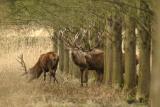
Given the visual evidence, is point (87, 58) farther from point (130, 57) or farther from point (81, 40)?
point (130, 57)

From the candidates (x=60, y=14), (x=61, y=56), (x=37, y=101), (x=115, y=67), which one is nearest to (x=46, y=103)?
(x=37, y=101)

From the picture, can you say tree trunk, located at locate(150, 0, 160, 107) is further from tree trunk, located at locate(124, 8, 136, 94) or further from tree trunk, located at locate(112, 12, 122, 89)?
tree trunk, located at locate(112, 12, 122, 89)

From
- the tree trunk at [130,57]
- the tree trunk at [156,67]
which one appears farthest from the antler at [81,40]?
the tree trunk at [156,67]

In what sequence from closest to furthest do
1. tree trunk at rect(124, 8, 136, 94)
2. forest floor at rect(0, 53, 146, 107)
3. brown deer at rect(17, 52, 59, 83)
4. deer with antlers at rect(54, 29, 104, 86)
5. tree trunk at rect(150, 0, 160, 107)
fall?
tree trunk at rect(150, 0, 160, 107) → forest floor at rect(0, 53, 146, 107) → tree trunk at rect(124, 8, 136, 94) → deer with antlers at rect(54, 29, 104, 86) → brown deer at rect(17, 52, 59, 83)

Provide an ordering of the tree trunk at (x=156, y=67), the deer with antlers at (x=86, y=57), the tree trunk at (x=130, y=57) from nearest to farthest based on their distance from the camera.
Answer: the tree trunk at (x=156, y=67) → the tree trunk at (x=130, y=57) → the deer with antlers at (x=86, y=57)

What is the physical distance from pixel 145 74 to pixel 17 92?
5.17 m

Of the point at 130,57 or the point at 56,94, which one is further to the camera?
the point at 56,94

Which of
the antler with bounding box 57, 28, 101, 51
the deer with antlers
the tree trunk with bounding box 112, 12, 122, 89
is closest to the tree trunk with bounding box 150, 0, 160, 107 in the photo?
the tree trunk with bounding box 112, 12, 122, 89

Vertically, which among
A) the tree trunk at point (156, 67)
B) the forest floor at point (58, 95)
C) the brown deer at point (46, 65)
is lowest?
the forest floor at point (58, 95)

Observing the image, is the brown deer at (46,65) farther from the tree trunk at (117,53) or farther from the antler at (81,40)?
the tree trunk at (117,53)

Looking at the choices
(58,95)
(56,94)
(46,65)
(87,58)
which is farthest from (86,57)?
(58,95)

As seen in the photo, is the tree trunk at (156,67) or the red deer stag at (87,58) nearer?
the tree trunk at (156,67)

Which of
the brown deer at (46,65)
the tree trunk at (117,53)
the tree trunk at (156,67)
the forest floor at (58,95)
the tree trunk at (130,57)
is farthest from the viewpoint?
the brown deer at (46,65)

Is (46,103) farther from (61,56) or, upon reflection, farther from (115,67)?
(61,56)
